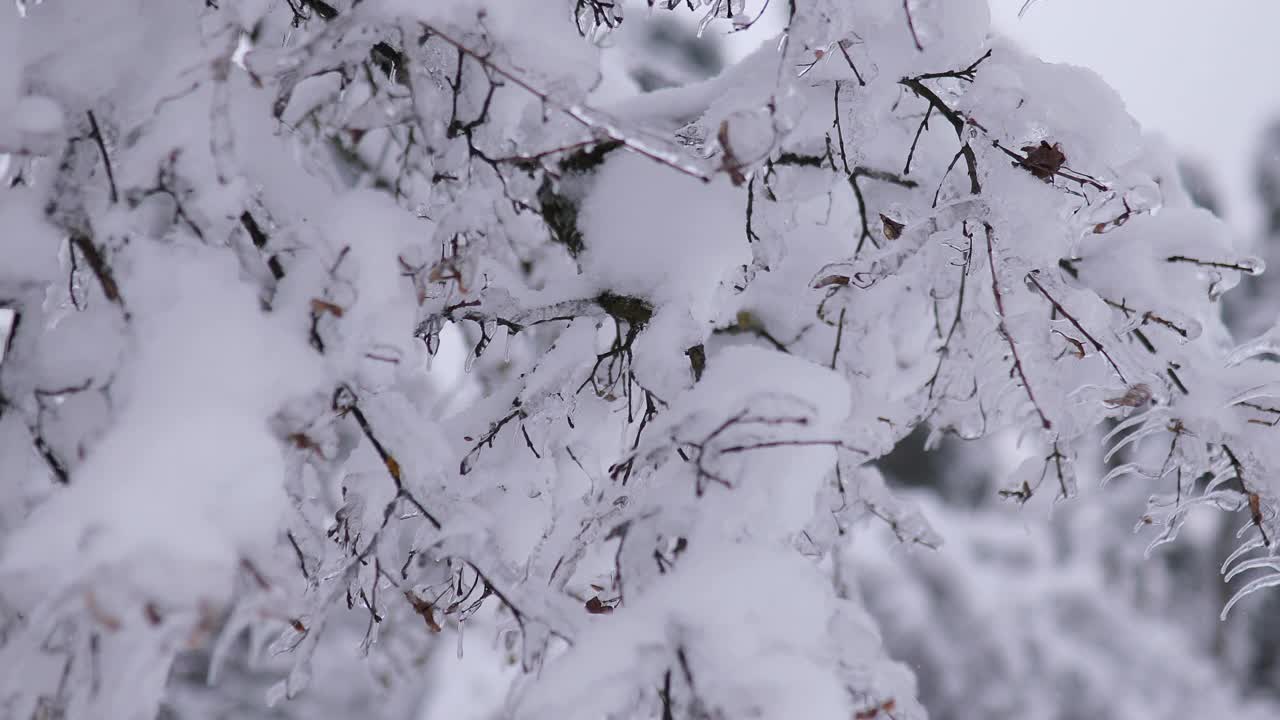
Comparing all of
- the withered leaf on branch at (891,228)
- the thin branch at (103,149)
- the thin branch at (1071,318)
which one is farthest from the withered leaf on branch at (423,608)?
the thin branch at (1071,318)

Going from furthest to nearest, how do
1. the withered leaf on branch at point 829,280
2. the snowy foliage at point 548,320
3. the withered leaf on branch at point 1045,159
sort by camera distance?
the withered leaf on branch at point 829,280 < the withered leaf on branch at point 1045,159 < the snowy foliage at point 548,320

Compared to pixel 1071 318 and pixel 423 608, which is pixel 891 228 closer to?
pixel 1071 318

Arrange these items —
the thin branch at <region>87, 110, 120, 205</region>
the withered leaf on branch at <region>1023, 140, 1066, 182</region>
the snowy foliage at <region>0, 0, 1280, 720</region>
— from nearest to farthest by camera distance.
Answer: the snowy foliage at <region>0, 0, 1280, 720</region>, the thin branch at <region>87, 110, 120, 205</region>, the withered leaf on branch at <region>1023, 140, 1066, 182</region>

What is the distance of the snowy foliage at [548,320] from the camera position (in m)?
0.91

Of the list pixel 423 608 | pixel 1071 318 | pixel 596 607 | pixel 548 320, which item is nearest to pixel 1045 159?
pixel 1071 318

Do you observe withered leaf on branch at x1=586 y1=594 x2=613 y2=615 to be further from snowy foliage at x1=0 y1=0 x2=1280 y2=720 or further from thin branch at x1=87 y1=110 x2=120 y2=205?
thin branch at x1=87 y1=110 x2=120 y2=205

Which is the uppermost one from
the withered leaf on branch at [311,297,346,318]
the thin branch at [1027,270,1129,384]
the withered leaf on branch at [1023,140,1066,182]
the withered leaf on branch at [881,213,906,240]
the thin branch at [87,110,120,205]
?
the withered leaf on branch at [1023,140,1066,182]

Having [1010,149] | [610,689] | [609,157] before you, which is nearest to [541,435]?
[609,157]

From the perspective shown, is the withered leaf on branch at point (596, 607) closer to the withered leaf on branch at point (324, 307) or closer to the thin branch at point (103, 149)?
the withered leaf on branch at point (324, 307)

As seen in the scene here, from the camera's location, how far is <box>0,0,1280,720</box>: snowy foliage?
910 millimetres

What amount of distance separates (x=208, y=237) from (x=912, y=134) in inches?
53.2

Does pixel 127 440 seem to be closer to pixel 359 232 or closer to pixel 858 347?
pixel 359 232

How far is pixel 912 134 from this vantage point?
1.67 metres

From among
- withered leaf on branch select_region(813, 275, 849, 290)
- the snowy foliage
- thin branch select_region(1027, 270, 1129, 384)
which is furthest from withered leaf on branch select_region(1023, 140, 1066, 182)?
withered leaf on branch select_region(813, 275, 849, 290)
